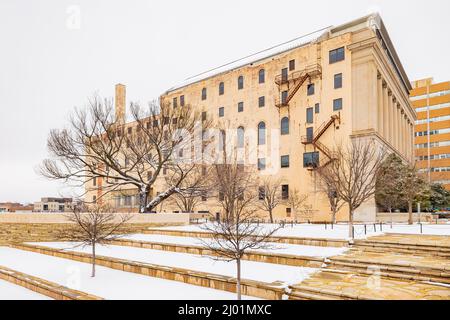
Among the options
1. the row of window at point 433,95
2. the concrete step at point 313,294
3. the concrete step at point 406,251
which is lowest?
the concrete step at point 313,294

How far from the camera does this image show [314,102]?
118 ft

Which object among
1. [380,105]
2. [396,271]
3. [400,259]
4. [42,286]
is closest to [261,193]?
[380,105]

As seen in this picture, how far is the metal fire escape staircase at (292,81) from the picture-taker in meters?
35.8

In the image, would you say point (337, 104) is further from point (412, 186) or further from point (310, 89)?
point (412, 186)

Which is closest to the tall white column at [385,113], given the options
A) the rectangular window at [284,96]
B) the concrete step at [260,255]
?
the rectangular window at [284,96]

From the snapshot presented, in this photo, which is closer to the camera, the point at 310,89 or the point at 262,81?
the point at 310,89

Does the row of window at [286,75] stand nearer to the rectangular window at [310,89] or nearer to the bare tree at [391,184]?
the rectangular window at [310,89]

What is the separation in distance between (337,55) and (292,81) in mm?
5441

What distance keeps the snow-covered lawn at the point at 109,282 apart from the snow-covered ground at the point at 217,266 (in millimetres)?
1012

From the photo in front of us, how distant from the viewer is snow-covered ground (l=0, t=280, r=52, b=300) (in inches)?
340

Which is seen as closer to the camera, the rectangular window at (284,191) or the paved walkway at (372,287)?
the paved walkway at (372,287)

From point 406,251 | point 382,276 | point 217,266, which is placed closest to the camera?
point 382,276
